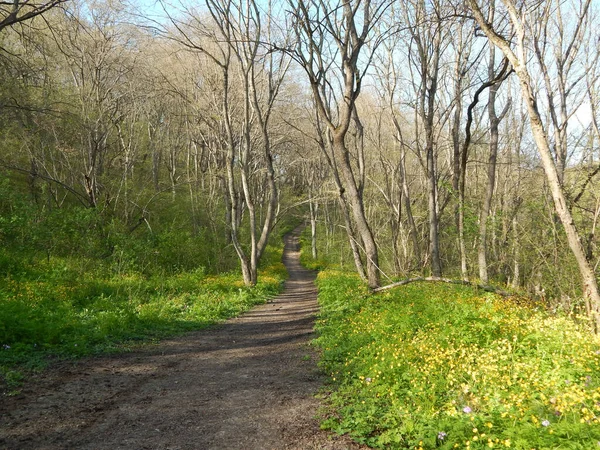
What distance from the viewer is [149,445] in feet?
11.7

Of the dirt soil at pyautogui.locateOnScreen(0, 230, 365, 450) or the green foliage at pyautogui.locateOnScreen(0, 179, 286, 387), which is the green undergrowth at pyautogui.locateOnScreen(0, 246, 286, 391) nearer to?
the green foliage at pyautogui.locateOnScreen(0, 179, 286, 387)

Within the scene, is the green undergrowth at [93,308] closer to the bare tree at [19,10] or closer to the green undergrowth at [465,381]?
the green undergrowth at [465,381]

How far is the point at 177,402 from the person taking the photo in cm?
464

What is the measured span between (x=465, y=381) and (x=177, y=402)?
3242 millimetres

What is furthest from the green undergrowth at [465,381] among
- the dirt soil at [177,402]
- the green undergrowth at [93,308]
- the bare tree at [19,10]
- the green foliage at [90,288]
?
the bare tree at [19,10]

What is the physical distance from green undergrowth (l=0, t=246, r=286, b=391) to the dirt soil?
49 centimetres

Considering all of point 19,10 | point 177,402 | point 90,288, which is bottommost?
point 177,402

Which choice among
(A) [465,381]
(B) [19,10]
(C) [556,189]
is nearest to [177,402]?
(A) [465,381]

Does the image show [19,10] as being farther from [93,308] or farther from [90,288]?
[90,288]

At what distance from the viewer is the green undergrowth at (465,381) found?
3.00 metres

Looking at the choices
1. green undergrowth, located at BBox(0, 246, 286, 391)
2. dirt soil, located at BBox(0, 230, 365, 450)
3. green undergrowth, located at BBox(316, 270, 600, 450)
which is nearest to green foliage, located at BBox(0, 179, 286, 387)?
green undergrowth, located at BBox(0, 246, 286, 391)

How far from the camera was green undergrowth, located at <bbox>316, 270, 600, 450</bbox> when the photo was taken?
300 centimetres

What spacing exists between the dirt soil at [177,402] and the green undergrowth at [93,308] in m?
0.49

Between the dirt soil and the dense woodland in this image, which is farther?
the dense woodland
